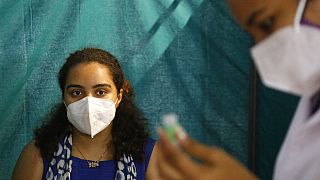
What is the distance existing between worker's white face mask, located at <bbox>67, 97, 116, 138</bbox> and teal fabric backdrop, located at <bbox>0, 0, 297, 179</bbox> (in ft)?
1.51

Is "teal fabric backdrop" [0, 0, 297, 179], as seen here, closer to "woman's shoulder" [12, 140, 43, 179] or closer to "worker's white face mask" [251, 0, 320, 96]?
"woman's shoulder" [12, 140, 43, 179]

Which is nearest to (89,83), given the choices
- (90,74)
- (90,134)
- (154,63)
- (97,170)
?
(90,74)

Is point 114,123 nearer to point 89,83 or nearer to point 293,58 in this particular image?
point 89,83

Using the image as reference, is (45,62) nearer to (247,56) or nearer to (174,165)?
(247,56)

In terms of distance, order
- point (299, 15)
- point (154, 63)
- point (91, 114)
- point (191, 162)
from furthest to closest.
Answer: point (154, 63)
point (91, 114)
point (299, 15)
point (191, 162)

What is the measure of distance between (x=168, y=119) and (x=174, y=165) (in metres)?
0.07

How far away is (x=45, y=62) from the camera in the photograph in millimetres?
2895

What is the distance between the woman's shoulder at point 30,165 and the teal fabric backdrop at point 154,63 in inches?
12.4

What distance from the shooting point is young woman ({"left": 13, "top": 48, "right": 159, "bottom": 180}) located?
2.52 meters

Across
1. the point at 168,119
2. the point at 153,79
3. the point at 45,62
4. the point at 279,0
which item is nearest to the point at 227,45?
the point at 153,79

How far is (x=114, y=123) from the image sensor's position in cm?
271

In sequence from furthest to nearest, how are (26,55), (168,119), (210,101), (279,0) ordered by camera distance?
(210,101)
(26,55)
(279,0)
(168,119)

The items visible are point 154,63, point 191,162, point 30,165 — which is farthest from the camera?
point 154,63

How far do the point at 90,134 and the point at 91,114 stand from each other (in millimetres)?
113
